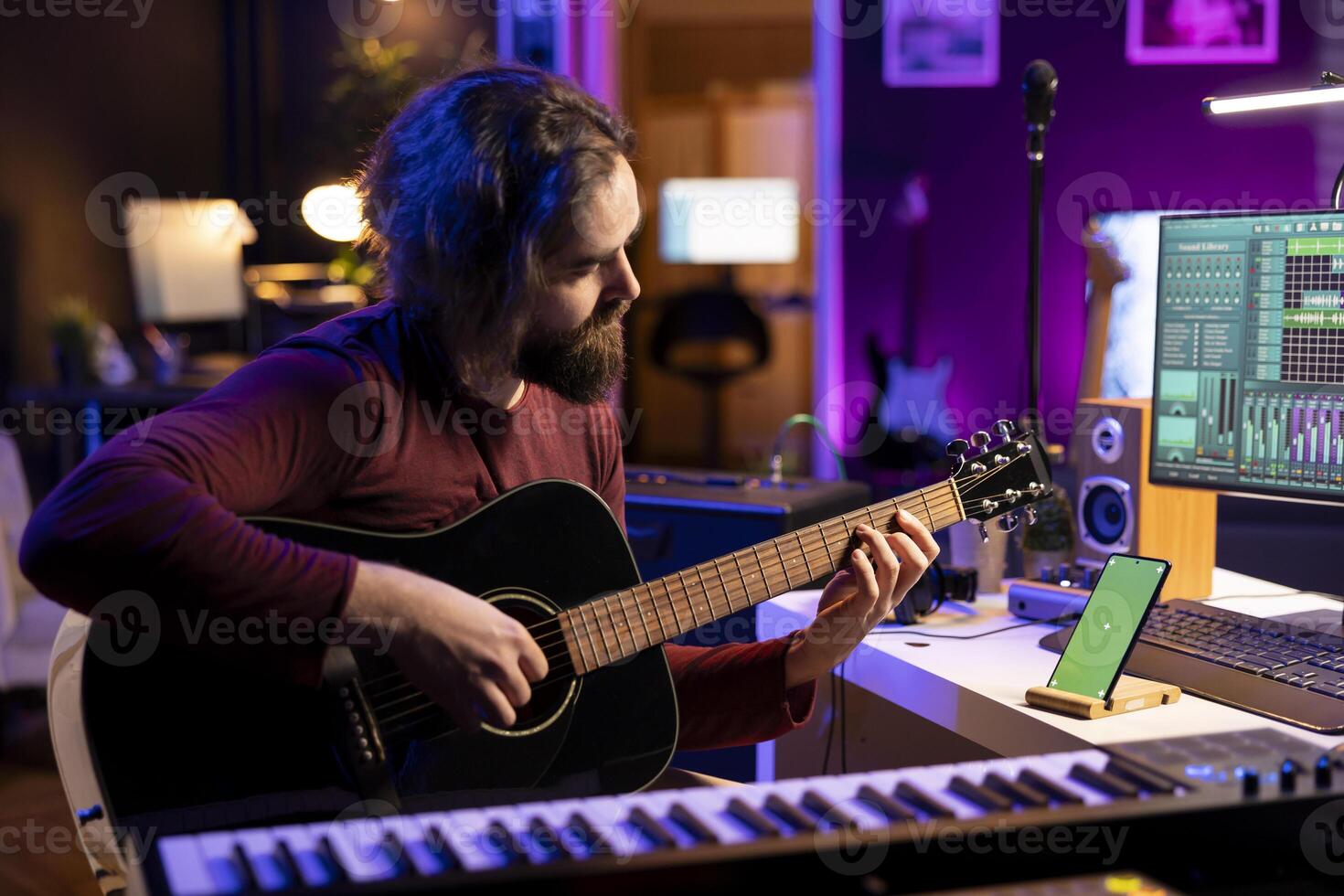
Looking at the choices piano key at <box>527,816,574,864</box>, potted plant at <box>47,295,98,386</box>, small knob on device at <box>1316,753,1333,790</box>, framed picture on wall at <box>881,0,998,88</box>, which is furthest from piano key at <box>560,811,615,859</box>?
potted plant at <box>47,295,98,386</box>

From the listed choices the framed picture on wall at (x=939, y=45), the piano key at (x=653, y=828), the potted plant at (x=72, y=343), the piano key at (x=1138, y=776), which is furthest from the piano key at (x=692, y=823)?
the potted plant at (x=72, y=343)

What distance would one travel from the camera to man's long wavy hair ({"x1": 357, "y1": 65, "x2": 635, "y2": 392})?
4.84 ft

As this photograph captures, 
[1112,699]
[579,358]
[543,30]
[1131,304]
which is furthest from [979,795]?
[543,30]

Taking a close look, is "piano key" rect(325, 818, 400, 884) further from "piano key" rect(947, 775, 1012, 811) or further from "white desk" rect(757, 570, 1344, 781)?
"white desk" rect(757, 570, 1344, 781)

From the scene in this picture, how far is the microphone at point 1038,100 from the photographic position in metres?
2.04

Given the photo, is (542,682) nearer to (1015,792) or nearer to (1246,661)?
(1015,792)

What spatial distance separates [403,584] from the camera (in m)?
1.25

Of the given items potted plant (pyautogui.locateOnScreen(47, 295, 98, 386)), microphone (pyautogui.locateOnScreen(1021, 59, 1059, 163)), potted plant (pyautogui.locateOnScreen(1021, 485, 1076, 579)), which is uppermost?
microphone (pyautogui.locateOnScreen(1021, 59, 1059, 163))

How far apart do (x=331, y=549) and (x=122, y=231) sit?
15.0 feet

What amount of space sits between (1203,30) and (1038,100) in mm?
2570

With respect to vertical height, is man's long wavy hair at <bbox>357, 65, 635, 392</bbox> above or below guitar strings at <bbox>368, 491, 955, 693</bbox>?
above

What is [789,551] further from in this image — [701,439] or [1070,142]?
[701,439]

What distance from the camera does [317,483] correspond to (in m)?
1.40

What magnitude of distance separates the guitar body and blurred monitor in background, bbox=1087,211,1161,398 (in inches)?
86.3
